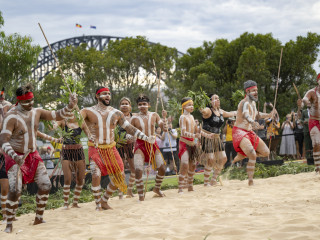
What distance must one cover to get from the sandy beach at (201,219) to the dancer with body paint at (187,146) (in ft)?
2.99

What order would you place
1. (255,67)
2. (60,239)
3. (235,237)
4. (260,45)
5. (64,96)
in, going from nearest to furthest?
1. (235,237)
2. (60,239)
3. (64,96)
4. (255,67)
5. (260,45)

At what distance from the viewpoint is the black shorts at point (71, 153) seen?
7777 mm

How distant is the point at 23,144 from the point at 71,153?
2.13 m

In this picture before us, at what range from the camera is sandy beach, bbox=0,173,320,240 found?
14.3ft

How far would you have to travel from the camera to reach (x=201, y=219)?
5297 millimetres

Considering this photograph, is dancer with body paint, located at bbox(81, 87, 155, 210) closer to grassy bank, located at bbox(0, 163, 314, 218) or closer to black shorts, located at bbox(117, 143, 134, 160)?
black shorts, located at bbox(117, 143, 134, 160)

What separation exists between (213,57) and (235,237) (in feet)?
70.1

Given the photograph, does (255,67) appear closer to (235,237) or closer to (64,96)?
(64,96)

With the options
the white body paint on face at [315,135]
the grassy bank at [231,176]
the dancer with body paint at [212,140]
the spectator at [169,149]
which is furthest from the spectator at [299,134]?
the dancer with body paint at [212,140]

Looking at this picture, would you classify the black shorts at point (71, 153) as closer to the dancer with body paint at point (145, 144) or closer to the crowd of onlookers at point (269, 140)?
the dancer with body paint at point (145, 144)

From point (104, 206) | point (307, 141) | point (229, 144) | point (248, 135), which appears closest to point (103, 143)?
point (104, 206)

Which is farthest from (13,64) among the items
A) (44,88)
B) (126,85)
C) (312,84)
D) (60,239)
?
(60,239)

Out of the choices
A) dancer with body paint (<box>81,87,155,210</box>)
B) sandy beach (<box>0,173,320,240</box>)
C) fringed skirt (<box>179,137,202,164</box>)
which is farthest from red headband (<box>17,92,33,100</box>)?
fringed skirt (<box>179,137,202,164</box>)

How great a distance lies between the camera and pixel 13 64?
22.3 meters
